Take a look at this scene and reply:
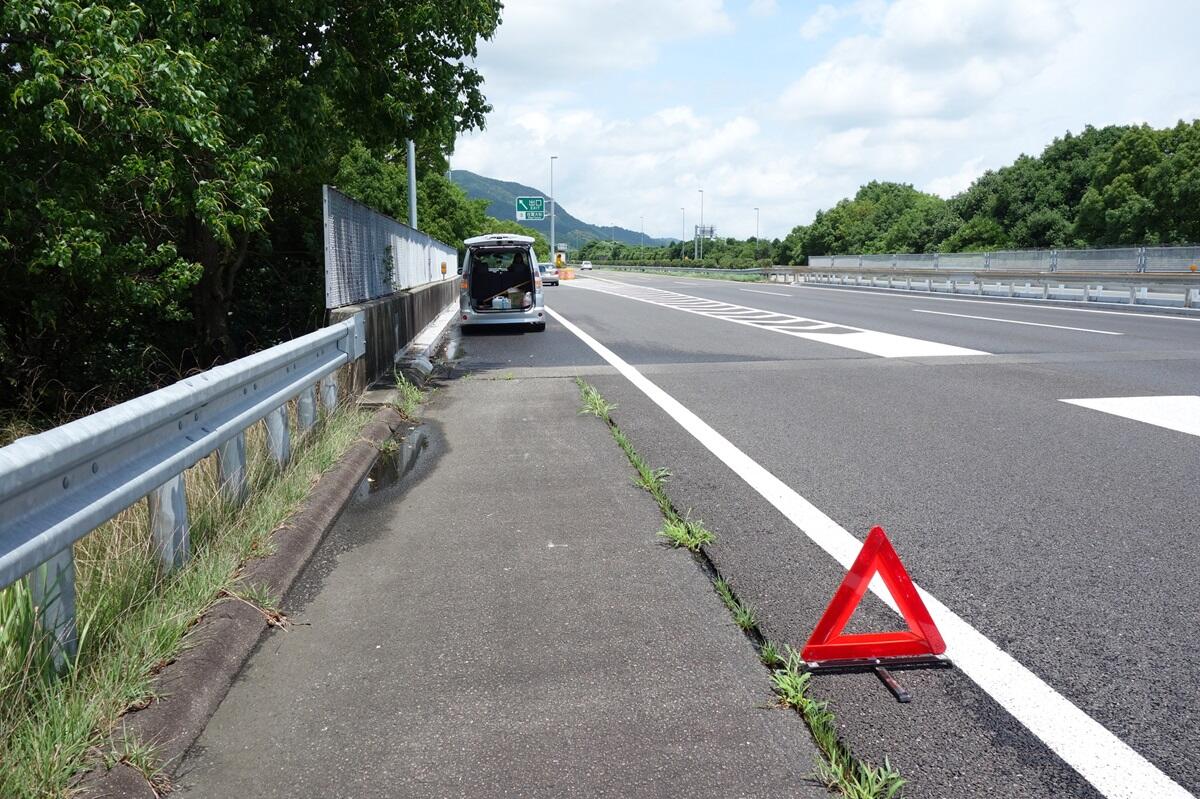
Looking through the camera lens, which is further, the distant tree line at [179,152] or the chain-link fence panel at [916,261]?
the chain-link fence panel at [916,261]

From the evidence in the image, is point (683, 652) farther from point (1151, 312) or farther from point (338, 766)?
point (1151, 312)

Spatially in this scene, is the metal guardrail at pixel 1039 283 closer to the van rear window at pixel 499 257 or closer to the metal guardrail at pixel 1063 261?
the metal guardrail at pixel 1063 261

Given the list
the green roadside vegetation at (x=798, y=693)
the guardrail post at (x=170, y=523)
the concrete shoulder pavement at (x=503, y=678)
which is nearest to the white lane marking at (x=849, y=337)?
the green roadside vegetation at (x=798, y=693)

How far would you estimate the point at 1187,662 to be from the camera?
3221 millimetres

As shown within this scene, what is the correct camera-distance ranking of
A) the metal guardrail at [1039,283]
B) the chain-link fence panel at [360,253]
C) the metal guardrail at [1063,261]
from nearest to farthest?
1. the chain-link fence panel at [360,253]
2. the metal guardrail at [1039,283]
3. the metal guardrail at [1063,261]

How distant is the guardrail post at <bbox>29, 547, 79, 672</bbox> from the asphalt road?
2.51 m

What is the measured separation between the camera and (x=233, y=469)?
4.62 metres

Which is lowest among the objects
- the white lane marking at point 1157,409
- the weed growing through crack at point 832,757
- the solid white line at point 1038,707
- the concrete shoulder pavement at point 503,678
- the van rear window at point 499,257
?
the concrete shoulder pavement at point 503,678

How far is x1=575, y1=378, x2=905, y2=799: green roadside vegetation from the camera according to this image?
2510 millimetres

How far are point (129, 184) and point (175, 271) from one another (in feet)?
3.09

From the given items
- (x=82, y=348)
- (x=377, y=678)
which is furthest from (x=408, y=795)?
(x=82, y=348)

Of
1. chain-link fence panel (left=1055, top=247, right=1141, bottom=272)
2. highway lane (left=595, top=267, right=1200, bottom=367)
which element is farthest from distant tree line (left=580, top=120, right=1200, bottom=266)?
Result: highway lane (left=595, top=267, right=1200, bottom=367)

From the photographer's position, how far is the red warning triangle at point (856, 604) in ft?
10.5

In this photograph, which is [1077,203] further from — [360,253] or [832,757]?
[832,757]
